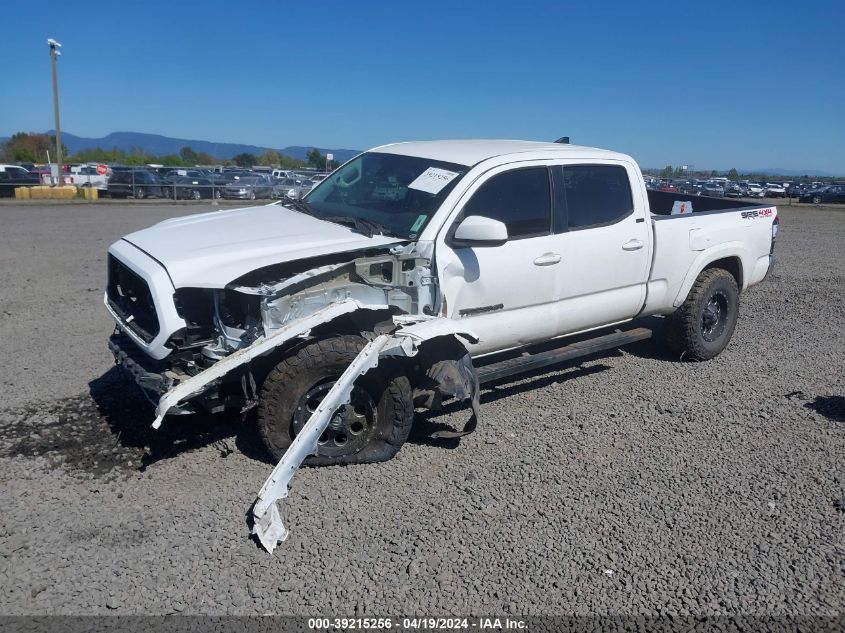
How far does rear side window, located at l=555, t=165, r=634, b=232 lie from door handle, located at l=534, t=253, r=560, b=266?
231mm

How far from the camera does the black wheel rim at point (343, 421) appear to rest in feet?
14.4

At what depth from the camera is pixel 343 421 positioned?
14.6 ft

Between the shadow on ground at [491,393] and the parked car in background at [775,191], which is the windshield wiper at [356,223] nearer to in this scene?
the shadow on ground at [491,393]

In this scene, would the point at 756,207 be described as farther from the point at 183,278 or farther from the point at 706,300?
the point at 183,278

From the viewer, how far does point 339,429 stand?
4.46m

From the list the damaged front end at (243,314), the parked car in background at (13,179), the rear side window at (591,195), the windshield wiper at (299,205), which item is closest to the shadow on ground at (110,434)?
the damaged front end at (243,314)

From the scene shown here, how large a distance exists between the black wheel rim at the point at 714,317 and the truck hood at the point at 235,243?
364 centimetres

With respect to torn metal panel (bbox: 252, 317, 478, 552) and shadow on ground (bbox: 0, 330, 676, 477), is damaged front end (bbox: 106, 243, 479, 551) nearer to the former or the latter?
torn metal panel (bbox: 252, 317, 478, 552)

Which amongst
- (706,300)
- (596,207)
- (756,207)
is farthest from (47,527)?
(756,207)

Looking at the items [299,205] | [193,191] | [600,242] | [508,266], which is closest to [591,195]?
[600,242]

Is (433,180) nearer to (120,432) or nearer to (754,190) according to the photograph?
(120,432)

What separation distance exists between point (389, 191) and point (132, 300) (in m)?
2.00

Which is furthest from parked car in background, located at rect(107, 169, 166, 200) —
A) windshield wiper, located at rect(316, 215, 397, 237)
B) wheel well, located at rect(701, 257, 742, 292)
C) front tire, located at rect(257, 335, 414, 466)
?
front tire, located at rect(257, 335, 414, 466)

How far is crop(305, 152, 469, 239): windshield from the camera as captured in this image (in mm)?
5047
